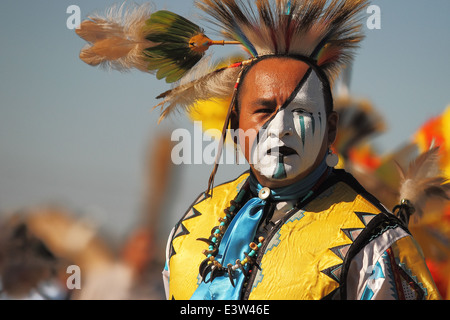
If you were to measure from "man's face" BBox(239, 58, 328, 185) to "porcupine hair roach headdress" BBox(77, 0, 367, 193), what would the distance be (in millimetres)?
128

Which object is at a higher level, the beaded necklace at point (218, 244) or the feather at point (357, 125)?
the feather at point (357, 125)

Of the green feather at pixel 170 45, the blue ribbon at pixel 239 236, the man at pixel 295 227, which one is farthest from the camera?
the green feather at pixel 170 45

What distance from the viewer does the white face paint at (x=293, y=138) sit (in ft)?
8.59

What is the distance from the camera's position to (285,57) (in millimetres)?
2760

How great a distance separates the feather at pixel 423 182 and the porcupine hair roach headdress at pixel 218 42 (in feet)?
2.38

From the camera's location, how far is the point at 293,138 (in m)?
2.62

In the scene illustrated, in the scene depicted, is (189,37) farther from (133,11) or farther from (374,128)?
(374,128)

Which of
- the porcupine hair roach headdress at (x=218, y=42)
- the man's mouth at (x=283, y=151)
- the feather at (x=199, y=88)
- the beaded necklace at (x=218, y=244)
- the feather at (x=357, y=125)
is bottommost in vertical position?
the beaded necklace at (x=218, y=244)

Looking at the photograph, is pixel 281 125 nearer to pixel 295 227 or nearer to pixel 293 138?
pixel 293 138

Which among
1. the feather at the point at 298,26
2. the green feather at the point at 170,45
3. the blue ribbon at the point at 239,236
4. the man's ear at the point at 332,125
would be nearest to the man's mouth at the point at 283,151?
the blue ribbon at the point at 239,236

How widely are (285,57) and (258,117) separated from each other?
33cm

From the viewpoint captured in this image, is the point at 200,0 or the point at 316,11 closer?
the point at 316,11

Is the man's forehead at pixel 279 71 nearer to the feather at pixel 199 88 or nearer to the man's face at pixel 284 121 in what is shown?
the man's face at pixel 284 121

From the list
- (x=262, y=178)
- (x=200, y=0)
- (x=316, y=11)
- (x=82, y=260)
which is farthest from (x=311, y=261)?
(x=82, y=260)
